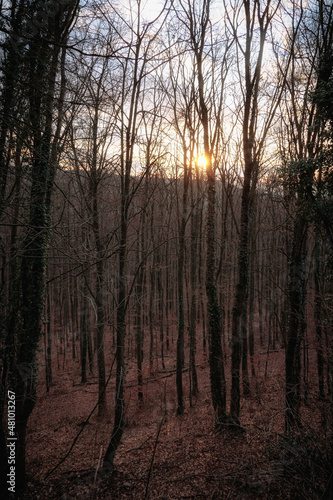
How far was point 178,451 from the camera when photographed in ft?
21.4

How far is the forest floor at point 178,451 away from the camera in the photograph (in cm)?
354

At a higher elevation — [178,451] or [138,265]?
[138,265]

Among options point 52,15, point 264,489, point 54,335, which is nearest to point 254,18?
point 52,15

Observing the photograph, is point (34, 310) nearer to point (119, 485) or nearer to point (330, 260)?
point (119, 485)

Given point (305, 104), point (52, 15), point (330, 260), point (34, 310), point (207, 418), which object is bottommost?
point (207, 418)

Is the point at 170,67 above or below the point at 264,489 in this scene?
above

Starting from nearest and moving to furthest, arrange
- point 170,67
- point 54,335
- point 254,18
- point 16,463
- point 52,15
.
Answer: point 52,15, point 16,463, point 254,18, point 170,67, point 54,335

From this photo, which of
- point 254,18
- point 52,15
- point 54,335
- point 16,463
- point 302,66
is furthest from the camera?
point 54,335

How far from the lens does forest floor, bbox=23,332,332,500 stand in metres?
3.54

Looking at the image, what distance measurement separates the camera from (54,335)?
64.8 feet

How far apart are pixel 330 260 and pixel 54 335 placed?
19.6m

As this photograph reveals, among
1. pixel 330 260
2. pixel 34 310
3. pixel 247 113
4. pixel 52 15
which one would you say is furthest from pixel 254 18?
pixel 34 310

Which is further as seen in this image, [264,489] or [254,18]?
[254,18]

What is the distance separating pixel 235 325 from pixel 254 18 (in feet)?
26.8
